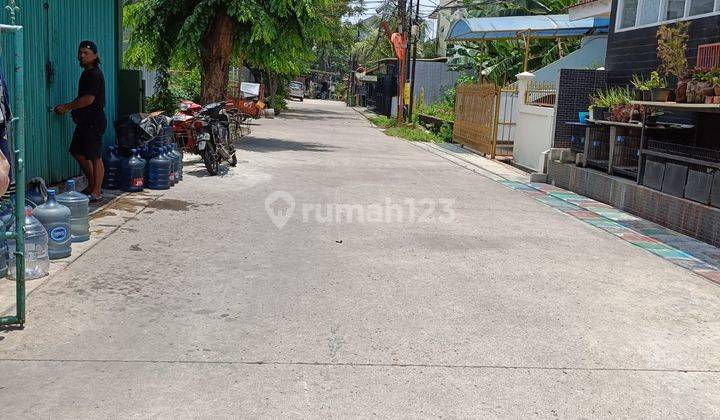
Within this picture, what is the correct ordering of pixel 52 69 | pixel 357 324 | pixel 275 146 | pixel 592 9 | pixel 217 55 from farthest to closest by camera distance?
pixel 275 146
pixel 217 55
pixel 592 9
pixel 52 69
pixel 357 324

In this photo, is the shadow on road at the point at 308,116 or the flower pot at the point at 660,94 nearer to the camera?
the flower pot at the point at 660,94

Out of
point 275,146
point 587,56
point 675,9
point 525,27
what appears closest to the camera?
point 675,9

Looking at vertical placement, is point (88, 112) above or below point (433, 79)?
below

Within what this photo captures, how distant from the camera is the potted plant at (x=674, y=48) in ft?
35.6

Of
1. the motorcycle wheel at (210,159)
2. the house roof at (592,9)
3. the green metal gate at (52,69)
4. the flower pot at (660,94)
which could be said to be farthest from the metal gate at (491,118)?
the green metal gate at (52,69)

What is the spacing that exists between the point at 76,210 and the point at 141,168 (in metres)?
3.07

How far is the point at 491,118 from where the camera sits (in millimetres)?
18219

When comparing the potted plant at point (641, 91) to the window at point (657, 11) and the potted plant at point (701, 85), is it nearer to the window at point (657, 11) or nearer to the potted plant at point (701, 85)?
the window at point (657, 11)

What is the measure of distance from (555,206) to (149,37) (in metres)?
11.0

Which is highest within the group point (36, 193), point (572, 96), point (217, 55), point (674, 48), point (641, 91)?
point (674, 48)

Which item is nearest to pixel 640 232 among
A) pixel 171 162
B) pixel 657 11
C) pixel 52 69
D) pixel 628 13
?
pixel 657 11

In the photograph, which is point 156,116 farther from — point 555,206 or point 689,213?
point 689,213

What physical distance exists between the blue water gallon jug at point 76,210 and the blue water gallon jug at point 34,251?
859 millimetres

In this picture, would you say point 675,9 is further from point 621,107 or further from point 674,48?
point 621,107
